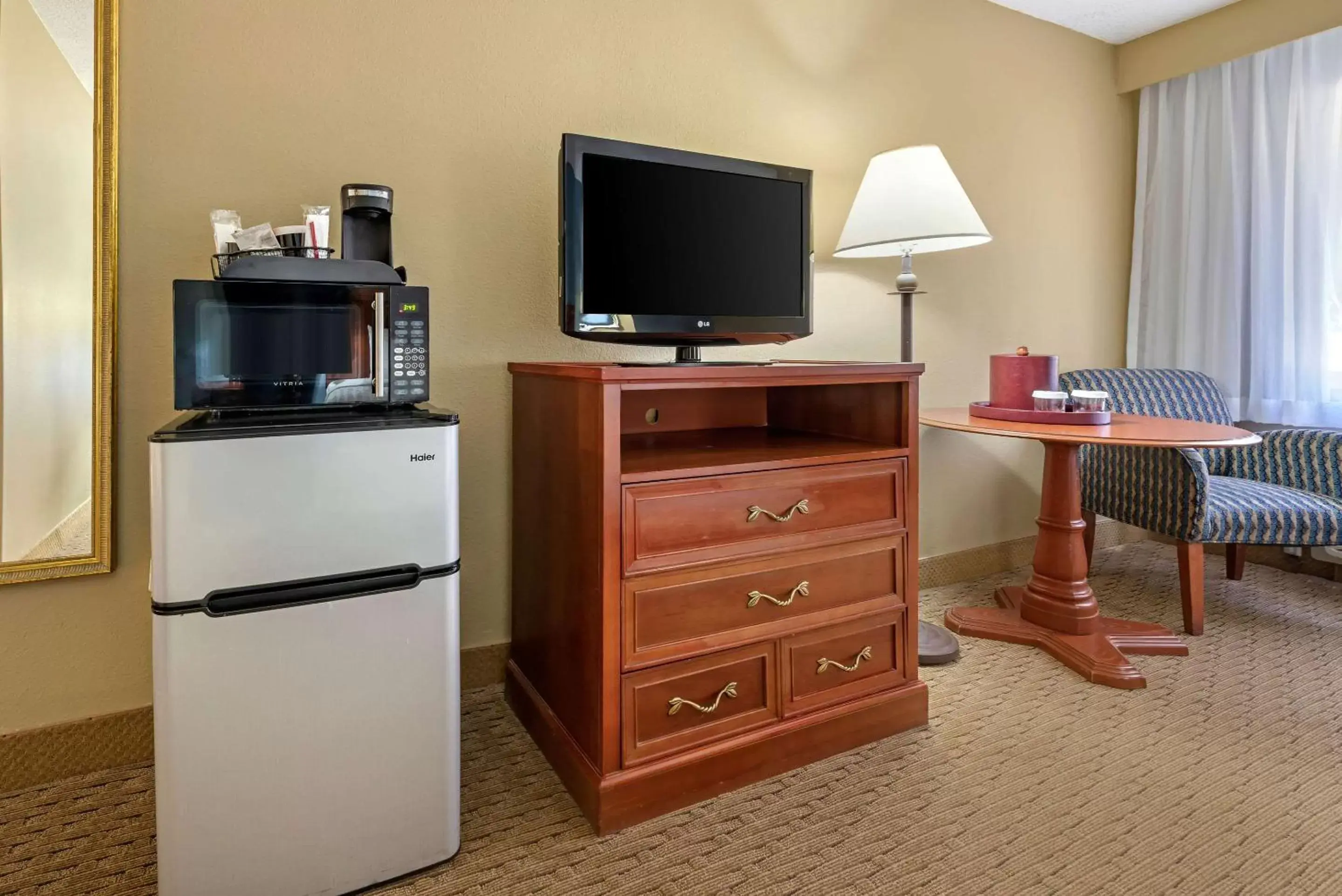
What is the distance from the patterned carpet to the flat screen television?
41.3 inches

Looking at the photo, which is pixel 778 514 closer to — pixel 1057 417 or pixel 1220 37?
pixel 1057 417

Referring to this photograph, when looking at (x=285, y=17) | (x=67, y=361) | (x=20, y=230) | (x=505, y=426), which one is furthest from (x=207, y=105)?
(x=505, y=426)

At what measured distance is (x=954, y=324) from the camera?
285cm

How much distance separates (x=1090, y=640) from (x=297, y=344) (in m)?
2.25

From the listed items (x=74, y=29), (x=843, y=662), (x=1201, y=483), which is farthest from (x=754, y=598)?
(x=74, y=29)

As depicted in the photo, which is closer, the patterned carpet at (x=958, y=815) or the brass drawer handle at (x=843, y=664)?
the patterned carpet at (x=958, y=815)

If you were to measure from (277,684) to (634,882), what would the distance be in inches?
27.2

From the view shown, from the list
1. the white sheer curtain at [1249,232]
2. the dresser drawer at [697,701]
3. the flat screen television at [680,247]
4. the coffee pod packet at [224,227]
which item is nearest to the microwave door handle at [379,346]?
the coffee pod packet at [224,227]

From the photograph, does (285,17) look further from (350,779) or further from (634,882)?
(634,882)

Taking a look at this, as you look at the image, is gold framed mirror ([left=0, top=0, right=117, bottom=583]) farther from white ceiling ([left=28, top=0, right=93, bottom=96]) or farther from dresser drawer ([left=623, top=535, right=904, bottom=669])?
dresser drawer ([left=623, top=535, right=904, bottom=669])

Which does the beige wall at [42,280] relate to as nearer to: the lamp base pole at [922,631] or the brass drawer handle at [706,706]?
the brass drawer handle at [706,706]

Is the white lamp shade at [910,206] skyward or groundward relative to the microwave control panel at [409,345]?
skyward

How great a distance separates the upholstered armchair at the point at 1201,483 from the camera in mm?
2258

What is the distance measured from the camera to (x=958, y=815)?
1437mm
